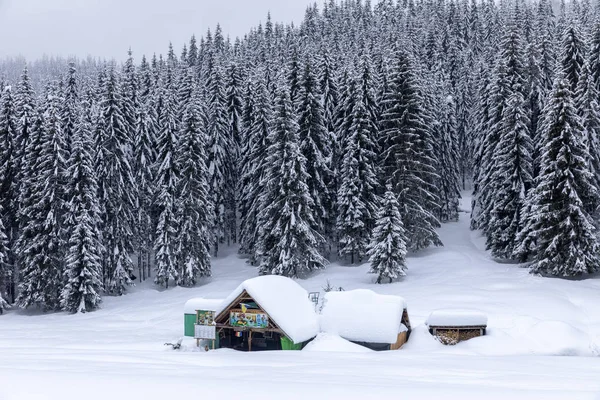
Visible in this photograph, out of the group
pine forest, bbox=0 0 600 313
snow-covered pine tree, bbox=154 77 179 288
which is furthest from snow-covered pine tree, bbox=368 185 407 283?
snow-covered pine tree, bbox=154 77 179 288

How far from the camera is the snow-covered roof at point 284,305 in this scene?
2800 centimetres

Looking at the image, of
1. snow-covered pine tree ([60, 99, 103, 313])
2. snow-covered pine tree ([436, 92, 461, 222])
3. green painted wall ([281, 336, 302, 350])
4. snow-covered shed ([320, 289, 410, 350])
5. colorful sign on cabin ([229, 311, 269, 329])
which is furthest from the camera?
snow-covered pine tree ([436, 92, 461, 222])

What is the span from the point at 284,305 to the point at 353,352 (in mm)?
4649

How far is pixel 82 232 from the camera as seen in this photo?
4372 cm

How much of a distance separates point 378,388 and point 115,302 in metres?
40.3

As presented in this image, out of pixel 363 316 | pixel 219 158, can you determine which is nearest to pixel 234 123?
pixel 219 158

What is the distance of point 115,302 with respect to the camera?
46938mm

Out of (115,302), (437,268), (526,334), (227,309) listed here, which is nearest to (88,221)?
(115,302)

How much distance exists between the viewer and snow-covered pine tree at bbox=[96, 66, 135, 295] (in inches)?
1933

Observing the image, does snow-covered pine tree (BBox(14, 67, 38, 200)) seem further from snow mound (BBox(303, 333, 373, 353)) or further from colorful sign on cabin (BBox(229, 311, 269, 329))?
snow mound (BBox(303, 333, 373, 353))

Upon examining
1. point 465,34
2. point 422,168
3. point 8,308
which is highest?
point 465,34

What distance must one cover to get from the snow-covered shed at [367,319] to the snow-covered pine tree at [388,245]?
40.3 feet

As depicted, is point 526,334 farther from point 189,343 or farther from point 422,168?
point 422,168

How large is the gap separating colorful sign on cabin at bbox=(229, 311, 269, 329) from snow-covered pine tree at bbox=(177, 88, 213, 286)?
20.6m
